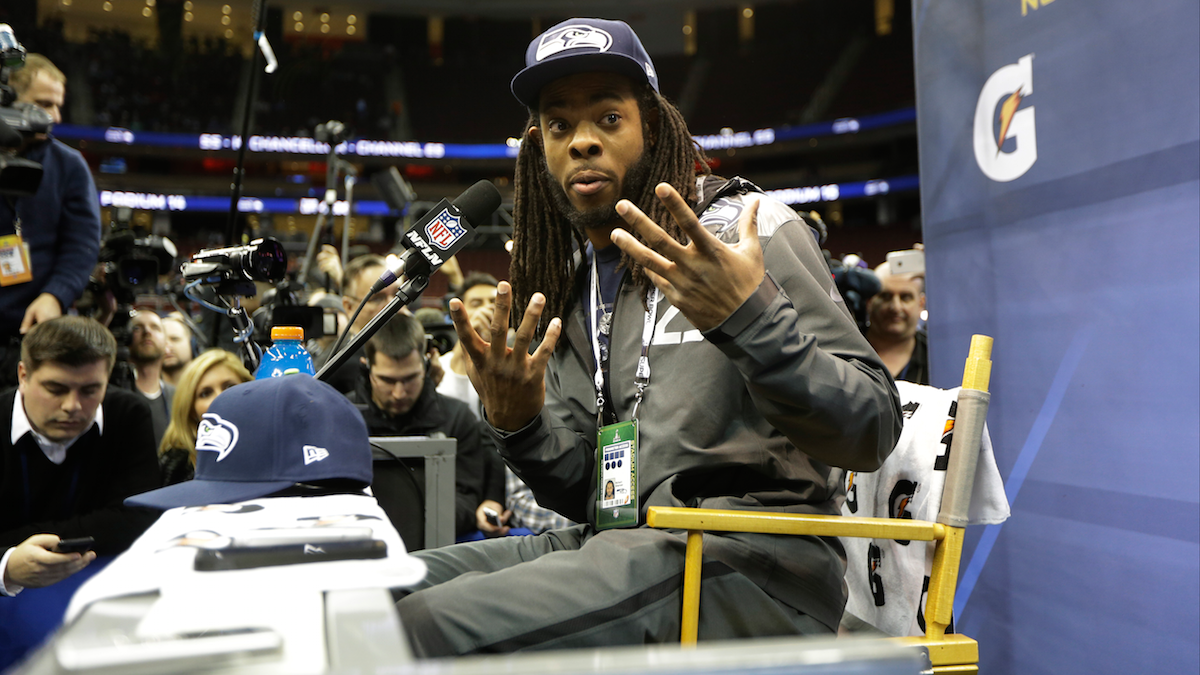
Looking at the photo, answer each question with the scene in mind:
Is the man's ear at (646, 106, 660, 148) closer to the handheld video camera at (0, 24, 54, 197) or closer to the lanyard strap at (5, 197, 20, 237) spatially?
the handheld video camera at (0, 24, 54, 197)

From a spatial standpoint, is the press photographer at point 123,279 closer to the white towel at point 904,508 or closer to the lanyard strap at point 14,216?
the lanyard strap at point 14,216

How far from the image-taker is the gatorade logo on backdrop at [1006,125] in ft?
7.39

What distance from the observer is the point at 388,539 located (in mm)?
755

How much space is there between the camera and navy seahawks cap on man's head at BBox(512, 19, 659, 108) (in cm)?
151

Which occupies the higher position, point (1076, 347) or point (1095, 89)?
point (1095, 89)

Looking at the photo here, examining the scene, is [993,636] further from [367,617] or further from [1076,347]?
[367,617]

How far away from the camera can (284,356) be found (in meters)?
1.98

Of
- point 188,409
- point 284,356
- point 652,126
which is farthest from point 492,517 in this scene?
point 652,126

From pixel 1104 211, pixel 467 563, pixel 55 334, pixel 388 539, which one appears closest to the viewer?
pixel 388 539

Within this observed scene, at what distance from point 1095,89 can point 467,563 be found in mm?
1842

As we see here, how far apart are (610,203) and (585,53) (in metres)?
0.27

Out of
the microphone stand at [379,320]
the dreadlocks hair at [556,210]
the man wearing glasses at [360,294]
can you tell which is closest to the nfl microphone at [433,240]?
the microphone stand at [379,320]

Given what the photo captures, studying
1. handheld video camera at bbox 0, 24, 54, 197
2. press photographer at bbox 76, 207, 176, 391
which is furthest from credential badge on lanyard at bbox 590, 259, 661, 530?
press photographer at bbox 76, 207, 176, 391

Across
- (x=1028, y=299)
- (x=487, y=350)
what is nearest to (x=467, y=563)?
(x=487, y=350)
